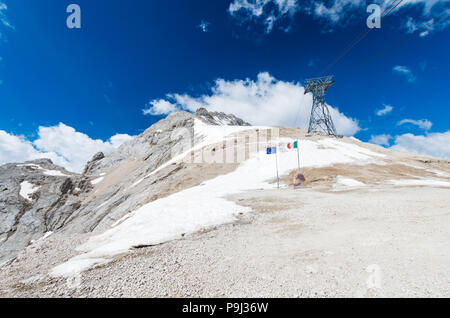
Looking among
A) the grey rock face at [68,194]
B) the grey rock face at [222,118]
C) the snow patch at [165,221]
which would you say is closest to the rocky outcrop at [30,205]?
the grey rock face at [68,194]

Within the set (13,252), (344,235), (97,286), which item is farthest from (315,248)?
(13,252)

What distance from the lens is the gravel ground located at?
490 centimetres

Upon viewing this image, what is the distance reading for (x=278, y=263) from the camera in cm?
622

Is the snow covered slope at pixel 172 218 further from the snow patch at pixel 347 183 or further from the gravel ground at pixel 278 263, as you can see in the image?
the snow patch at pixel 347 183

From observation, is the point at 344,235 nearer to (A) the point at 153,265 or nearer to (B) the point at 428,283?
(B) the point at 428,283

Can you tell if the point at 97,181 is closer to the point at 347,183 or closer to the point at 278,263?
the point at 347,183

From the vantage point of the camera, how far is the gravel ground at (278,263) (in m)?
4.90

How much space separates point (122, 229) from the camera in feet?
36.3

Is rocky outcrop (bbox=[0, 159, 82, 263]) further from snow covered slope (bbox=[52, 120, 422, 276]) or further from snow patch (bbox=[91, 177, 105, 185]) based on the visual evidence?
snow covered slope (bbox=[52, 120, 422, 276])

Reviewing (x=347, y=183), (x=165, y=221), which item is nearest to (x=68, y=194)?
(x=165, y=221)

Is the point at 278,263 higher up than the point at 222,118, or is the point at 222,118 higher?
the point at 222,118

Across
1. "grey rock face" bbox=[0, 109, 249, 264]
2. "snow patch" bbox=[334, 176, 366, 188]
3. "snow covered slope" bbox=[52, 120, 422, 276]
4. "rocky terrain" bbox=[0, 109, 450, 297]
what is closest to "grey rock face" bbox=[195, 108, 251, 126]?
"grey rock face" bbox=[0, 109, 249, 264]
